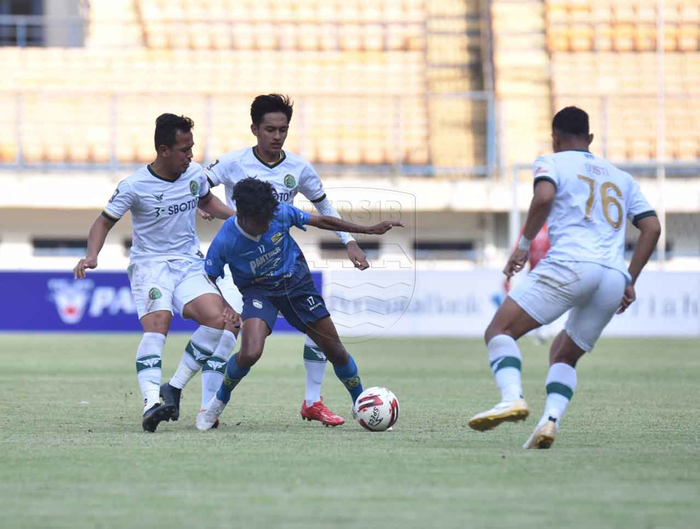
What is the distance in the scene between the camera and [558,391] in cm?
597

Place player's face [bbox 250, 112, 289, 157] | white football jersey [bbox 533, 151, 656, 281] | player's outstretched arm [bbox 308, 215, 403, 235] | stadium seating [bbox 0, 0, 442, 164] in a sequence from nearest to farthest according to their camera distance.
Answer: white football jersey [bbox 533, 151, 656, 281]
player's outstretched arm [bbox 308, 215, 403, 235]
player's face [bbox 250, 112, 289, 157]
stadium seating [bbox 0, 0, 442, 164]

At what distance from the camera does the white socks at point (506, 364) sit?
19.1 ft

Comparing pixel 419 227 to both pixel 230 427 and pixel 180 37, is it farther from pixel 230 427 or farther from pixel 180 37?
pixel 230 427

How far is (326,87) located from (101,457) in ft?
62.2

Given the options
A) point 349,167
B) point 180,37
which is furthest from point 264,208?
point 180,37

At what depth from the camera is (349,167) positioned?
886 inches

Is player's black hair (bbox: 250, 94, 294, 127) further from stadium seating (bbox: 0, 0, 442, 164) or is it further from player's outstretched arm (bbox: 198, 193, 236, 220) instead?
stadium seating (bbox: 0, 0, 442, 164)

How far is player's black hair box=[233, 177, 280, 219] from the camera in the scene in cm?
667

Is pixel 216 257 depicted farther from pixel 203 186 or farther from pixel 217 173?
pixel 217 173

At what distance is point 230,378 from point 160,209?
1.18 metres

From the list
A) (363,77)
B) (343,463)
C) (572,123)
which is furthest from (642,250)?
(363,77)

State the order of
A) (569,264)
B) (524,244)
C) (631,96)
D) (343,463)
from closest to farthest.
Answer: (343,463) → (569,264) → (524,244) → (631,96)

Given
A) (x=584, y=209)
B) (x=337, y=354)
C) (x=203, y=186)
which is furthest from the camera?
(x=203, y=186)

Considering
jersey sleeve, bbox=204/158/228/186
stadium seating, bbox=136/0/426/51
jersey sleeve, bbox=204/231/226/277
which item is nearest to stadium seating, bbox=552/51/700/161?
stadium seating, bbox=136/0/426/51
